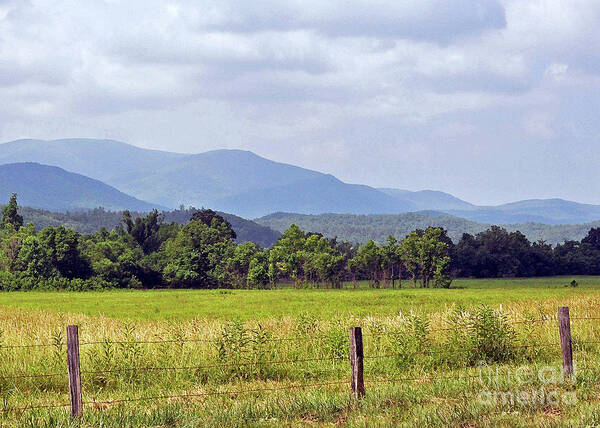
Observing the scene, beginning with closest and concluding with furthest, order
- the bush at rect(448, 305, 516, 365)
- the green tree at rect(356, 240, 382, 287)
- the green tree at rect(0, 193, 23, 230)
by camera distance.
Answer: the bush at rect(448, 305, 516, 365) < the green tree at rect(0, 193, 23, 230) < the green tree at rect(356, 240, 382, 287)

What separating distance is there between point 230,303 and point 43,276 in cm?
4626

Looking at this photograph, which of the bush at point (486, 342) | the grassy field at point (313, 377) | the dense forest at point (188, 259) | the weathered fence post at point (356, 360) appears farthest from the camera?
→ the dense forest at point (188, 259)

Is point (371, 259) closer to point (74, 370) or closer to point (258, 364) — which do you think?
point (258, 364)

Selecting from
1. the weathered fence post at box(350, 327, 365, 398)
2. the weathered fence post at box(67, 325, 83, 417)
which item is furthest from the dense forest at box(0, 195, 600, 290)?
the weathered fence post at box(350, 327, 365, 398)

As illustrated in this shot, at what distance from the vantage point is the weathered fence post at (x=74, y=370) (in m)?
12.5

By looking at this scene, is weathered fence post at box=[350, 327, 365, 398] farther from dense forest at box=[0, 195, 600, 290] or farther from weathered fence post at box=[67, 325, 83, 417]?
dense forest at box=[0, 195, 600, 290]

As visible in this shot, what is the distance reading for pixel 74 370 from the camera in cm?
1248

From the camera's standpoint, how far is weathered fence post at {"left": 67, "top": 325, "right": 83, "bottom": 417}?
12.5 metres

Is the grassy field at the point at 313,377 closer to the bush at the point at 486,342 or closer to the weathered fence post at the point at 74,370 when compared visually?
the bush at the point at 486,342

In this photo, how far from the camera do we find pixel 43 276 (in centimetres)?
9950

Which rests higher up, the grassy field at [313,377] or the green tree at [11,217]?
the green tree at [11,217]

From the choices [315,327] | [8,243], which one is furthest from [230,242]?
[315,327]

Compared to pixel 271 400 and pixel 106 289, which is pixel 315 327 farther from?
pixel 106 289

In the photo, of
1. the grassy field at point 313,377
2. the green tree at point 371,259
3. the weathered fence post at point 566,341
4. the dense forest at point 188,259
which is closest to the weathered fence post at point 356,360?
the grassy field at point 313,377
